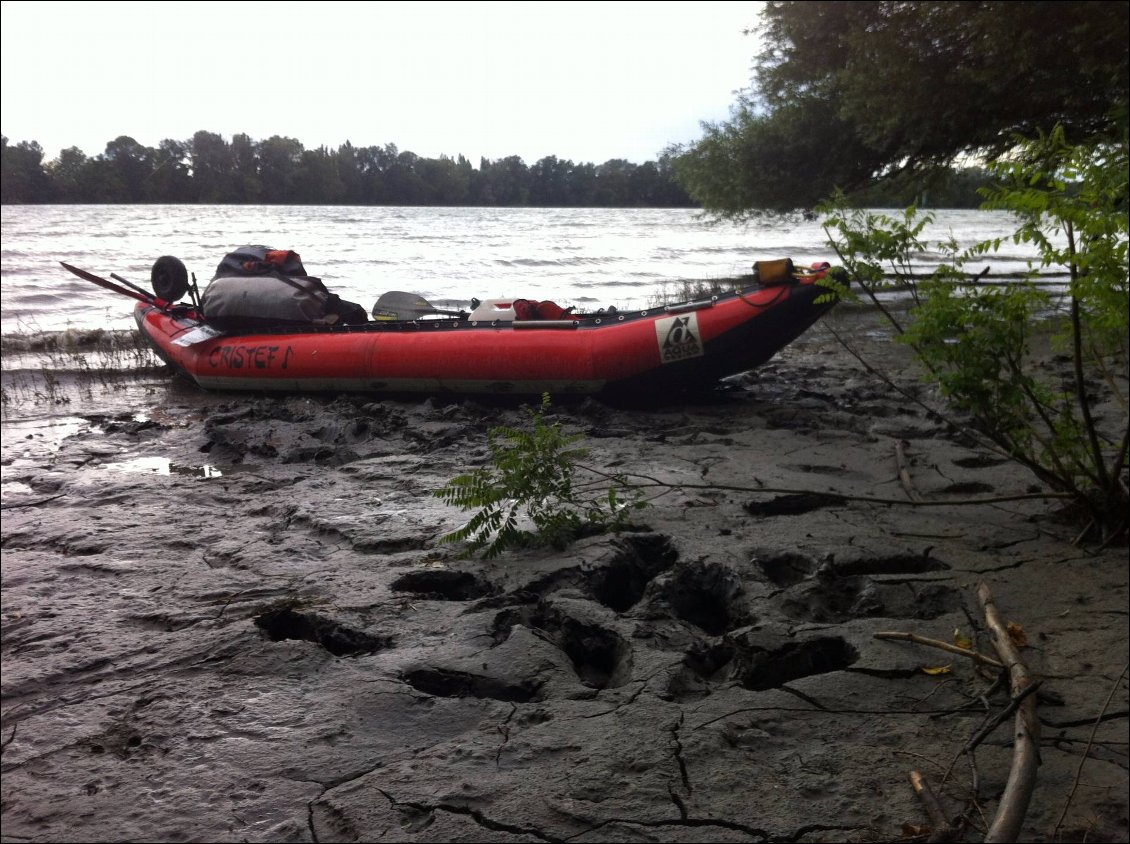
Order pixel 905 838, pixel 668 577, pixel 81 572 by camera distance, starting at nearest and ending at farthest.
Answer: pixel 905 838, pixel 668 577, pixel 81 572

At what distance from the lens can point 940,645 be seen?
2.93 meters

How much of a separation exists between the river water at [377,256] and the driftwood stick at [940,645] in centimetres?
692

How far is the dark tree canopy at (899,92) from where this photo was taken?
10805mm

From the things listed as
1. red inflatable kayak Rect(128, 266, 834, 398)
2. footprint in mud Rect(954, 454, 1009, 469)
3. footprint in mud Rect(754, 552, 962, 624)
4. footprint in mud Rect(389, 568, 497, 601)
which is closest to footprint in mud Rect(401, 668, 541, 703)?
footprint in mud Rect(389, 568, 497, 601)

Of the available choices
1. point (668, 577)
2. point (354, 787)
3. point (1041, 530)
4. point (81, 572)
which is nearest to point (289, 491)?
point (81, 572)

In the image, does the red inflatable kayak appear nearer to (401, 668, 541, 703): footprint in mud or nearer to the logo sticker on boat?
the logo sticker on boat

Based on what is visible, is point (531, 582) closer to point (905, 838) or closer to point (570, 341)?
point (905, 838)

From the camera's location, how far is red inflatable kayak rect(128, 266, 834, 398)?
6891 mm

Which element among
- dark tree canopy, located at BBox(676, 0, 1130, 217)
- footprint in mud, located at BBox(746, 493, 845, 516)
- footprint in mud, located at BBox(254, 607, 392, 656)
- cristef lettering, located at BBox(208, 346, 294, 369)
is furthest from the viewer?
dark tree canopy, located at BBox(676, 0, 1130, 217)

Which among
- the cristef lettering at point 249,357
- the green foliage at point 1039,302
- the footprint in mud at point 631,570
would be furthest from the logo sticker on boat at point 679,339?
the cristef lettering at point 249,357

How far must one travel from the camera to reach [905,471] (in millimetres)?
5035

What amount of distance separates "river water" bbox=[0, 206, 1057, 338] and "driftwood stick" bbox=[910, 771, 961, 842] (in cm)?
770

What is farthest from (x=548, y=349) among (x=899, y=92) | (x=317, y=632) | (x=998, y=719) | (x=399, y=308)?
(x=899, y=92)

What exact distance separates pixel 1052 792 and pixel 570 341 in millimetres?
5313
